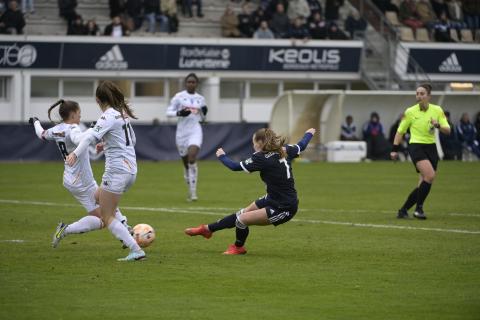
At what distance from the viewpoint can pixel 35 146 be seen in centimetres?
3584

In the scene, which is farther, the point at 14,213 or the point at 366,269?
the point at 14,213

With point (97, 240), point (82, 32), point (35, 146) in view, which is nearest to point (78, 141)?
point (97, 240)

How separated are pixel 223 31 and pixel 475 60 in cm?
1148

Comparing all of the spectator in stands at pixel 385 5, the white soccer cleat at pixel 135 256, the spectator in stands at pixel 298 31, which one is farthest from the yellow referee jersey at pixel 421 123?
the spectator in stands at pixel 385 5

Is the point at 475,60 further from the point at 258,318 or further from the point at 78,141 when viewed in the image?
the point at 258,318

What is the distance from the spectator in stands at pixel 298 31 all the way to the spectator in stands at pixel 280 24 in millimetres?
201

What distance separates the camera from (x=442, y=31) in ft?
150

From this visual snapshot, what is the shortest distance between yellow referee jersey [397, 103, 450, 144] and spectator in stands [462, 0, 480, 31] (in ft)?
96.6

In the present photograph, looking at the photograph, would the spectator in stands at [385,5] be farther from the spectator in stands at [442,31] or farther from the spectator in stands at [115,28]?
the spectator in stands at [115,28]

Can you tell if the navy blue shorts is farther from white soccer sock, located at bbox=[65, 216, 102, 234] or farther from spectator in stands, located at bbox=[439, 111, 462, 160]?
spectator in stands, located at bbox=[439, 111, 462, 160]

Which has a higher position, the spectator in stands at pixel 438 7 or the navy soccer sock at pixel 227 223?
the spectator in stands at pixel 438 7

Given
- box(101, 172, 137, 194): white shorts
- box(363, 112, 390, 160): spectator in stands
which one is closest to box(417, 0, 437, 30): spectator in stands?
box(363, 112, 390, 160): spectator in stands

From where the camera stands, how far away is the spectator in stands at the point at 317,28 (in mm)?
43250

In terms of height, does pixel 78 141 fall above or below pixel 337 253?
above
